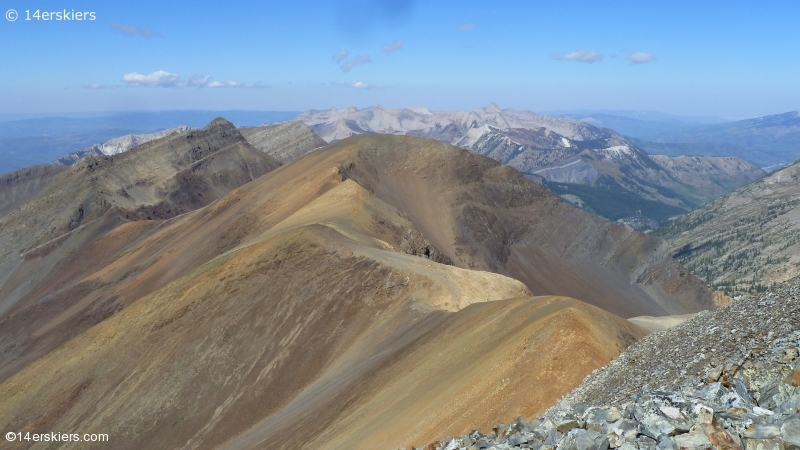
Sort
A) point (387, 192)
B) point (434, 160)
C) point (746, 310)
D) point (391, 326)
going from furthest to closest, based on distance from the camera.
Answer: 1. point (434, 160)
2. point (387, 192)
3. point (391, 326)
4. point (746, 310)

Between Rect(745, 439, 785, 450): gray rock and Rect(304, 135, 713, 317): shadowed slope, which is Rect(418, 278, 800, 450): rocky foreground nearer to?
Rect(745, 439, 785, 450): gray rock

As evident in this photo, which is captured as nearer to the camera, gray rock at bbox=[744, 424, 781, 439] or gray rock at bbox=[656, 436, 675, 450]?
gray rock at bbox=[744, 424, 781, 439]

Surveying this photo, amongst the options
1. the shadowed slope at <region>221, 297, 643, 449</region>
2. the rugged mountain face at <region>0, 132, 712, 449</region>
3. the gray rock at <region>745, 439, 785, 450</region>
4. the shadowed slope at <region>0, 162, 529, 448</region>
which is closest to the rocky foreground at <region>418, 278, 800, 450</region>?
the gray rock at <region>745, 439, 785, 450</region>

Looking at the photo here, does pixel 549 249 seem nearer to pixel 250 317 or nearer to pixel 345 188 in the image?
pixel 345 188

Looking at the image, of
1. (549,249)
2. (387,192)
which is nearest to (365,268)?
(387,192)

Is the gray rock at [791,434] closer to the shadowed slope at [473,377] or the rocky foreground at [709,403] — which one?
the rocky foreground at [709,403]

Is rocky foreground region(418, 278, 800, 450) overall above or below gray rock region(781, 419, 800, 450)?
below

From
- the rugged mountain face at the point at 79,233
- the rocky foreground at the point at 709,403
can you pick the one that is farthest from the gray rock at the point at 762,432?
the rugged mountain face at the point at 79,233
